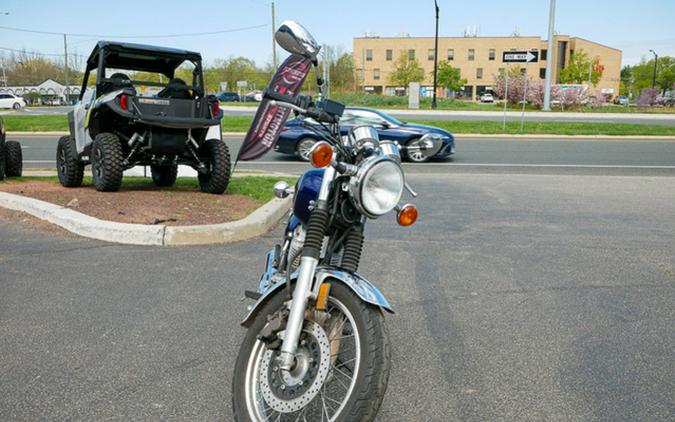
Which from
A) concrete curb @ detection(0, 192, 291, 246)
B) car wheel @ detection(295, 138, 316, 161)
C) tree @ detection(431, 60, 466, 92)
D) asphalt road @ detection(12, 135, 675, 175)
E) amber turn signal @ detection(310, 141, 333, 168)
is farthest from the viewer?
tree @ detection(431, 60, 466, 92)

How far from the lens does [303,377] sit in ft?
9.06

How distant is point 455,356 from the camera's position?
13.0 feet

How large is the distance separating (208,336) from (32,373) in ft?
3.44

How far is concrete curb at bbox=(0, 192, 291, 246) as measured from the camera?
21.6 feet

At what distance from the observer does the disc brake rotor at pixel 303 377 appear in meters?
2.72

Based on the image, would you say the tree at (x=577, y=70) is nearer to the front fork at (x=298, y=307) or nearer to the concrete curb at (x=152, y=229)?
the concrete curb at (x=152, y=229)

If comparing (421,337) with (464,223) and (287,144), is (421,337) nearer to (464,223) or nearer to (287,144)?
(464,223)

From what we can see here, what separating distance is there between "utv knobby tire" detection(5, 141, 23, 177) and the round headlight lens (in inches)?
362

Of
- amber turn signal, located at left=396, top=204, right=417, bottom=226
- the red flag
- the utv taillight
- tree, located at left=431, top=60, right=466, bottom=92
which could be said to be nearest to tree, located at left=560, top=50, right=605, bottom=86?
tree, located at left=431, top=60, right=466, bottom=92

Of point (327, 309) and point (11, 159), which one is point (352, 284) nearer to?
point (327, 309)

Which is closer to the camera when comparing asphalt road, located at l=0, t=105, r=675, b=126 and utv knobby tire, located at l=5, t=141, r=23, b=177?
utv knobby tire, located at l=5, t=141, r=23, b=177


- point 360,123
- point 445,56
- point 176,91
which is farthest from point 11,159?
point 445,56

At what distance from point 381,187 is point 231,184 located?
7.38 meters

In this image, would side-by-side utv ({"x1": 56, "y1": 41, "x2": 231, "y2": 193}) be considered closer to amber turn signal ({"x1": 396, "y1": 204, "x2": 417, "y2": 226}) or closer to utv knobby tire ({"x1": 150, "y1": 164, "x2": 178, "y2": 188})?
utv knobby tire ({"x1": 150, "y1": 164, "x2": 178, "y2": 188})
